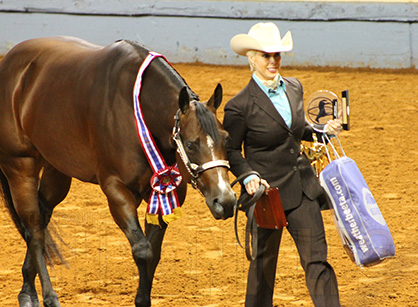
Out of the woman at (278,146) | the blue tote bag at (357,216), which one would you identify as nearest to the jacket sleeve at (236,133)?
the woman at (278,146)

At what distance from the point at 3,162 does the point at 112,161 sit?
4.24ft

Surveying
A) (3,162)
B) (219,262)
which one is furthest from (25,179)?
(219,262)

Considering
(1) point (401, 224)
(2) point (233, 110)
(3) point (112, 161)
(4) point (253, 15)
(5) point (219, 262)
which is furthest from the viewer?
(4) point (253, 15)

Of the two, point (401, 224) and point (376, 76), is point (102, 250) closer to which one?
point (401, 224)

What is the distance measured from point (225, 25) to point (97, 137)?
7.32 metres

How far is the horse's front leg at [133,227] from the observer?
4.25 metres

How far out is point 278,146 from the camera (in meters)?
4.08

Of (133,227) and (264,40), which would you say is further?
(133,227)

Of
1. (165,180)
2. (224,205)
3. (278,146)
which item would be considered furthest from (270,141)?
(165,180)

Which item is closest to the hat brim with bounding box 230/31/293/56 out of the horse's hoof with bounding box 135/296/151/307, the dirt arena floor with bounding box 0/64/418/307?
the horse's hoof with bounding box 135/296/151/307

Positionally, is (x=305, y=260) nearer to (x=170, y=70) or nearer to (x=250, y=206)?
(x=250, y=206)

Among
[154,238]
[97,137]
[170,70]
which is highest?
[170,70]

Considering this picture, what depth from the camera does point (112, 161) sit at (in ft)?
14.1

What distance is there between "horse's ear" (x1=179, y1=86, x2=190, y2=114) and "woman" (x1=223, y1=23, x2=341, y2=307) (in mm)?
278
